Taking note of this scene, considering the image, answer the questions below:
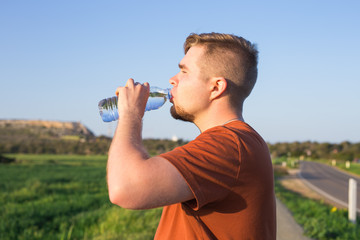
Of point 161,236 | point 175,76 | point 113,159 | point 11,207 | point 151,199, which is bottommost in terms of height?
point 11,207

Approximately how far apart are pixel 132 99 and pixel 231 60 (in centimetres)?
51

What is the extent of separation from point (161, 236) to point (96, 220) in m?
7.83

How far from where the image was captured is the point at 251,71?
76.5 inches

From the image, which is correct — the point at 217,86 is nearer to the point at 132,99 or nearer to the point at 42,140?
the point at 132,99

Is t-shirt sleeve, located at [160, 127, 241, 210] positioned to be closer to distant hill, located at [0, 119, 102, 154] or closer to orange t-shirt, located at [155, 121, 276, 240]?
orange t-shirt, located at [155, 121, 276, 240]

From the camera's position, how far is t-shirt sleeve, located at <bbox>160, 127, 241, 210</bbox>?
141 centimetres

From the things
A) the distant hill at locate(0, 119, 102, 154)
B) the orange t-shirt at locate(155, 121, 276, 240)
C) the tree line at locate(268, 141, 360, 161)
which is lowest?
the tree line at locate(268, 141, 360, 161)

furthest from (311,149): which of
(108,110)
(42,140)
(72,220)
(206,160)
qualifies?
(206,160)

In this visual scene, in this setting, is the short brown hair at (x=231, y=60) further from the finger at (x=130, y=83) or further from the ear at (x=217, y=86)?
the finger at (x=130, y=83)

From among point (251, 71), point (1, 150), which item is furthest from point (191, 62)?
point (1, 150)

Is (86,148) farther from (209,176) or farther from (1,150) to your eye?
(209,176)

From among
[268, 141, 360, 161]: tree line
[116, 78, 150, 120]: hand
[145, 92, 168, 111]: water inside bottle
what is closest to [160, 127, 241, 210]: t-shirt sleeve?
[116, 78, 150, 120]: hand

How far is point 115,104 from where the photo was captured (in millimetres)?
2250

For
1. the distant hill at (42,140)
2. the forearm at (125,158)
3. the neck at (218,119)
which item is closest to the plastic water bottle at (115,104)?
the neck at (218,119)
